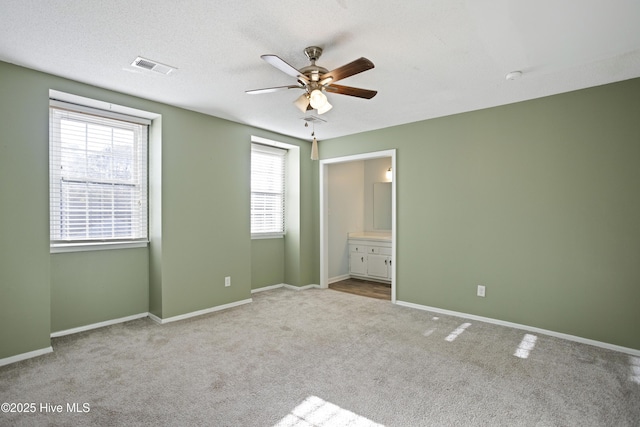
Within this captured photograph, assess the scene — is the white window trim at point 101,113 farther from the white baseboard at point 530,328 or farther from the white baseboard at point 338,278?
the white baseboard at point 530,328

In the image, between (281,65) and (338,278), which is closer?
(281,65)

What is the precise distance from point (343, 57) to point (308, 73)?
1.17ft

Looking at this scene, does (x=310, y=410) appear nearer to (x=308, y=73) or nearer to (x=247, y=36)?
(x=308, y=73)

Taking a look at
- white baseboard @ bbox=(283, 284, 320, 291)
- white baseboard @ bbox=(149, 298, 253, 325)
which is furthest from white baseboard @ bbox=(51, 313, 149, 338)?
white baseboard @ bbox=(283, 284, 320, 291)

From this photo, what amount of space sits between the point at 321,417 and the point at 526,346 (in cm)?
228

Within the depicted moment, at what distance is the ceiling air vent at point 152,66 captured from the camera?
2.78 meters

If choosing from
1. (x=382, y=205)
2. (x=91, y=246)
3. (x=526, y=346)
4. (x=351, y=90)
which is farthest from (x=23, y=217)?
(x=382, y=205)

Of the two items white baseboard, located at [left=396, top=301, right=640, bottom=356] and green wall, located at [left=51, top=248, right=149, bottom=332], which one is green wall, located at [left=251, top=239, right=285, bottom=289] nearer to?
green wall, located at [left=51, top=248, right=149, bottom=332]

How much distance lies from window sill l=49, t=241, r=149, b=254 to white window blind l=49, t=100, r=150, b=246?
0.04 meters

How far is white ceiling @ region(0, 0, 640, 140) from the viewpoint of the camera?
2.08 metres

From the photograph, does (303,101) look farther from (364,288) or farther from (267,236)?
(364,288)

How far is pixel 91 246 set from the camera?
3604 millimetres

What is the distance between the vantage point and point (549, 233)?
3.55 m

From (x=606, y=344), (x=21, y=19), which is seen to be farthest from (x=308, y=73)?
(x=606, y=344)
